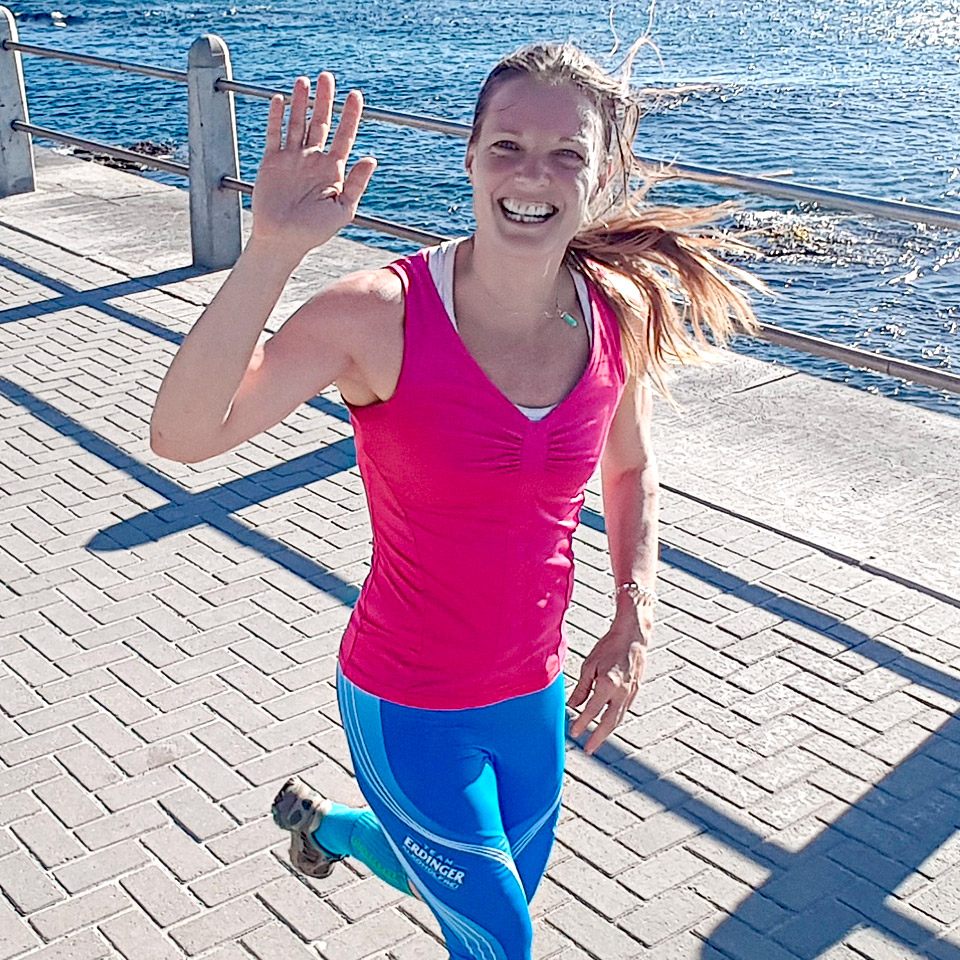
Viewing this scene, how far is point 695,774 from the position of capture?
4137mm

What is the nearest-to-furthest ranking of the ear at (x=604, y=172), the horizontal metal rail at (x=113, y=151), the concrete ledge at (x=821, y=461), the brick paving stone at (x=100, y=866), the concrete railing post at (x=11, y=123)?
the ear at (x=604, y=172) → the brick paving stone at (x=100, y=866) → the concrete ledge at (x=821, y=461) → the horizontal metal rail at (x=113, y=151) → the concrete railing post at (x=11, y=123)

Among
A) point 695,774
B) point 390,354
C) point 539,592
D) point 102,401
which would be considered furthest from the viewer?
point 102,401

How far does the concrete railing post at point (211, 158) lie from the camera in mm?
8656

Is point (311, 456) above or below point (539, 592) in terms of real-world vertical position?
below

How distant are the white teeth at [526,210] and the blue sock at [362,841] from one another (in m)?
1.29

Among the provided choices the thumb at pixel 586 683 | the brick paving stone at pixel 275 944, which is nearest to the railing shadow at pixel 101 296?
the brick paving stone at pixel 275 944

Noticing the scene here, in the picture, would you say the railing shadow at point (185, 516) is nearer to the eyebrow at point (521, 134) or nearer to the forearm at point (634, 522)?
the forearm at point (634, 522)

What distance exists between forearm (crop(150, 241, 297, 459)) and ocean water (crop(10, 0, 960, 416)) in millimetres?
1173

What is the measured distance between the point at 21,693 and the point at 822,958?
257 cm

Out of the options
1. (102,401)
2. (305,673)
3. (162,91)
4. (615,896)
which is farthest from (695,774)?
(162,91)

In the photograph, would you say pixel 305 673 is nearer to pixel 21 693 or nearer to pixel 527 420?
pixel 21 693

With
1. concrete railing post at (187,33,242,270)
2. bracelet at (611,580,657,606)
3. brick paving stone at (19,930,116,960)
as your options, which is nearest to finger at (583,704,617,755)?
bracelet at (611,580,657,606)

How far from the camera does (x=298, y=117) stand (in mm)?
2320

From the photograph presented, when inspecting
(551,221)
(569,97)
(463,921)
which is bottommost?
(463,921)
